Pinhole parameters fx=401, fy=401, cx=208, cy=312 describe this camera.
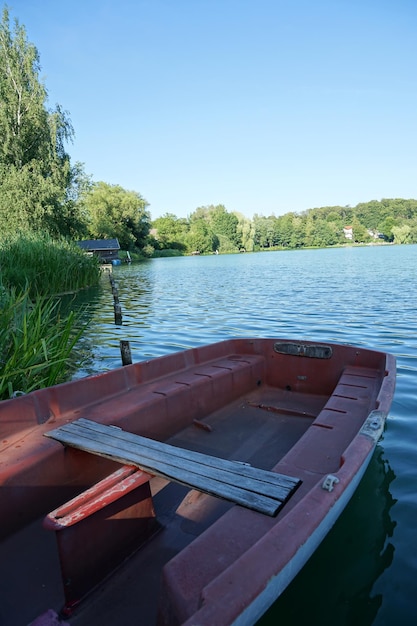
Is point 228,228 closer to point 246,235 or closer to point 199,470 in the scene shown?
point 246,235

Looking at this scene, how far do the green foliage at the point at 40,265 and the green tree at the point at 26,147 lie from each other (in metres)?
8.37

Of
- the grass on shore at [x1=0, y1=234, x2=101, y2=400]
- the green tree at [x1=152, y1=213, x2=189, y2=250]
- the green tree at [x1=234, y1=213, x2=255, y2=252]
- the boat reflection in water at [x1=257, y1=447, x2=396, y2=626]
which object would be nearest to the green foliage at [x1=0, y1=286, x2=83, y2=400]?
the grass on shore at [x1=0, y1=234, x2=101, y2=400]

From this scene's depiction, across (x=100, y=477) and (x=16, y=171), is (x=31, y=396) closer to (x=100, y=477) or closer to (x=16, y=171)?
(x=100, y=477)

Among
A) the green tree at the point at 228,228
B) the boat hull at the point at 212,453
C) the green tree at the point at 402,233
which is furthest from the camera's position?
the green tree at the point at 402,233

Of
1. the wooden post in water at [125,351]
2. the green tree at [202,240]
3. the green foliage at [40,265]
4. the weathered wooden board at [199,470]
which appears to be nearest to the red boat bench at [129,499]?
the weathered wooden board at [199,470]

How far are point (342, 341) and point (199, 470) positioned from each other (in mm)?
6860

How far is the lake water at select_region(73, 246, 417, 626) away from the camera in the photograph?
230 cm

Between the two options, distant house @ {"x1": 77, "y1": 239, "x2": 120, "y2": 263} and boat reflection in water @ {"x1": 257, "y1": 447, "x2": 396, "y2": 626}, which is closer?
boat reflection in water @ {"x1": 257, "y1": 447, "x2": 396, "y2": 626}

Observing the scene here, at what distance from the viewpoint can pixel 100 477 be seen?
3.06 meters

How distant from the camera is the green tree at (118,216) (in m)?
55.1

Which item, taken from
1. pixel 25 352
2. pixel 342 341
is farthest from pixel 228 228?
pixel 25 352

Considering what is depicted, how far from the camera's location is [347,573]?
2.48 m

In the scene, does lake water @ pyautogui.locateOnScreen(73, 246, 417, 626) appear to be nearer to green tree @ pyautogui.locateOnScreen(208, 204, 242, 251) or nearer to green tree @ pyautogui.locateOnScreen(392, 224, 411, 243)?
green tree @ pyautogui.locateOnScreen(208, 204, 242, 251)

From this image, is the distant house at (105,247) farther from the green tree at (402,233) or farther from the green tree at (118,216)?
the green tree at (402,233)
